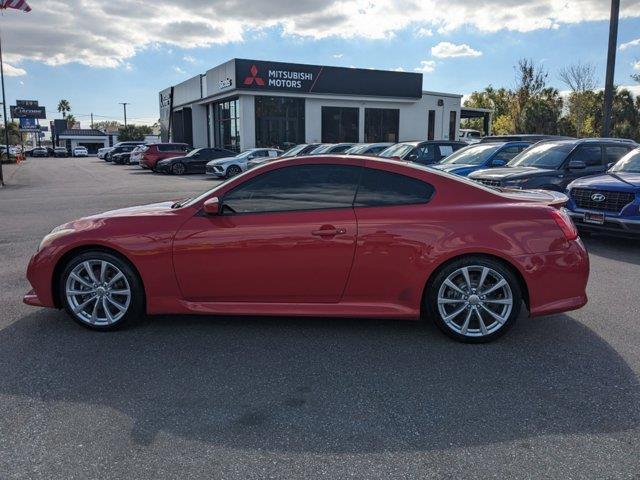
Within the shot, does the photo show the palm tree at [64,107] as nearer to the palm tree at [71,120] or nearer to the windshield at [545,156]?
the palm tree at [71,120]

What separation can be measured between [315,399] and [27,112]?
342 feet

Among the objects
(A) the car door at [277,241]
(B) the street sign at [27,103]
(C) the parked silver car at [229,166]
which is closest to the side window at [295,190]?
(A) the car door at [277,241]

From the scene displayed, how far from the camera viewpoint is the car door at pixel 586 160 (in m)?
10.4

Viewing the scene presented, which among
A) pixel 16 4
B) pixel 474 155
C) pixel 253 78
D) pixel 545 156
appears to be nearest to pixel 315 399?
pixel 545 156

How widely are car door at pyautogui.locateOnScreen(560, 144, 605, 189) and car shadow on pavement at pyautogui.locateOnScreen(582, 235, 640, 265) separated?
1517 millimetres

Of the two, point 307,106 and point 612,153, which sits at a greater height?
point 307,106

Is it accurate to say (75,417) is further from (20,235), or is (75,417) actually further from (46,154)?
(46,154)

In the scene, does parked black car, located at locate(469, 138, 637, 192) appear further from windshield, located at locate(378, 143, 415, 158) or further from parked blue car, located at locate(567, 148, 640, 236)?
windshield, located at locate(378, 143, 415, 158)

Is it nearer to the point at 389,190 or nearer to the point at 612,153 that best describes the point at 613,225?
the point at 612,153

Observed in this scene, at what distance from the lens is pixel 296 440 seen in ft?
9.87

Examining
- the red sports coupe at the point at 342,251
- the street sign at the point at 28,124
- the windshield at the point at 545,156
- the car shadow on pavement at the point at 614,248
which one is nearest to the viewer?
the red sports coupe at the point at 342,251

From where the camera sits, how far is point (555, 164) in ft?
34.6

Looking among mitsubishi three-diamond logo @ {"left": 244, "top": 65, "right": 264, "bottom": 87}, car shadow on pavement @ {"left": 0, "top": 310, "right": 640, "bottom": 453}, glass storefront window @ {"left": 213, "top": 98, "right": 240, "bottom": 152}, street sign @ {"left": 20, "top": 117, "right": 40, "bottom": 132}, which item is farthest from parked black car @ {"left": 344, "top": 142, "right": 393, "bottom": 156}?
street sign @ {"left": 20, "top": 117, "right": 40, "bottom": 132}

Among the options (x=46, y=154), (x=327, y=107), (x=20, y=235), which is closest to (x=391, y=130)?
(x=327, y=107)
